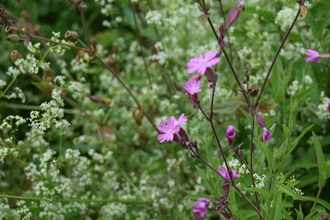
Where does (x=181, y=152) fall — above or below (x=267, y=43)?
below

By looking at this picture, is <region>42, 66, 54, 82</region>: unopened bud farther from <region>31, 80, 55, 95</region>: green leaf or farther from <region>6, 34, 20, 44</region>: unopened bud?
<region>6, 34, 20, 44</region>: unopened bud

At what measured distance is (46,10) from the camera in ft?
5.83

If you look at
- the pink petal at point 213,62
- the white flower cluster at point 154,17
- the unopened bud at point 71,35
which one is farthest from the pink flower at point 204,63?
the white flower cluster at point 154,17

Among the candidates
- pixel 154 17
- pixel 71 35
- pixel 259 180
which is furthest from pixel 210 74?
pixel 154 17

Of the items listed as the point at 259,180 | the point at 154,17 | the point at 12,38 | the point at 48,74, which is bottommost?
the point at 259,180

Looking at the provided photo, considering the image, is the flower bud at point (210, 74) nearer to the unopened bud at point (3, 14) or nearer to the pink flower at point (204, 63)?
the pink flower at point (204, 63)

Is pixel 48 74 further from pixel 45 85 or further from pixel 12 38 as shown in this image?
pixel 12 38

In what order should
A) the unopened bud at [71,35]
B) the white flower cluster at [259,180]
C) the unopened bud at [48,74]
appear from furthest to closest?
1. the unopened bud at [48,74]
2. the unopened bud at [71,35]
3. the white flower cluster at [259,180]

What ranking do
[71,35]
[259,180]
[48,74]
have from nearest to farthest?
[259,180] < [71,35] < [48,74]

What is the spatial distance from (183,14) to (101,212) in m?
0.69

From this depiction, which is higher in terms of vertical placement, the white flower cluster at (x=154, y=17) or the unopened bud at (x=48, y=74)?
the white flower cluster at (x=154, y=17)

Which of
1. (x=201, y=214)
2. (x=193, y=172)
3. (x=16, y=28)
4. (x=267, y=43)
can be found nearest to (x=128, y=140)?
(x=193, y=172)

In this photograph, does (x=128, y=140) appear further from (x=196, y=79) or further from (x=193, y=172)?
(x=196, y=79)

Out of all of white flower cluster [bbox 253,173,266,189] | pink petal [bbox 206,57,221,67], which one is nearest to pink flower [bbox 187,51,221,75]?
pink petal [bbox 206,57,221,67]
